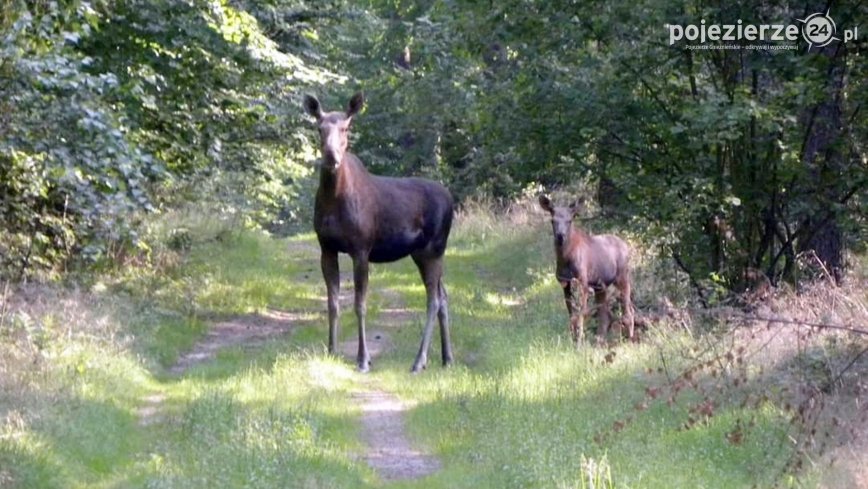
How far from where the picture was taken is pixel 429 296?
15.5 meters

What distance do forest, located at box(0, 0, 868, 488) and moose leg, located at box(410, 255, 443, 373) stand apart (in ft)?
1.02

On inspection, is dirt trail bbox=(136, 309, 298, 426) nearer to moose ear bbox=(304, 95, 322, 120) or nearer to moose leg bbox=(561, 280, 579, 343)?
moose ear bbox=(304, 95, 322, 120)

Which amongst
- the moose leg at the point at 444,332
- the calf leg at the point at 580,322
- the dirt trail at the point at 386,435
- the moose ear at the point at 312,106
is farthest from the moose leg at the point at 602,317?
the moose ear at the point at 312,106

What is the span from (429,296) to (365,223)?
4.47 feet

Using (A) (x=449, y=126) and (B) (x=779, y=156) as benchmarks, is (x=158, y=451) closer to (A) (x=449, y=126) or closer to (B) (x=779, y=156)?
(B) (x=779, y=156)

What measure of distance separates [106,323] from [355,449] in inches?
203

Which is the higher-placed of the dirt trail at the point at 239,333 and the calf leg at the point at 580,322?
the calf leg at the point at 580,322

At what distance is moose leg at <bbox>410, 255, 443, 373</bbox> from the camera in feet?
48.1

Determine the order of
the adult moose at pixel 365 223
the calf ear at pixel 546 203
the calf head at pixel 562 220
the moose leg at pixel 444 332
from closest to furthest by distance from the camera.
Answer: the adult moose at pixel 365 223, the moose leg at pixel 444 332, the calf head at pixel 562 220, the calf ear at pixel 546 203

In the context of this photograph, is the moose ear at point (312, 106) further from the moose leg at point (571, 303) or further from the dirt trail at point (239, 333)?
the moose leg at point (571, 303)

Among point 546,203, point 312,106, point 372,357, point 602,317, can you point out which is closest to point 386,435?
point 372,357

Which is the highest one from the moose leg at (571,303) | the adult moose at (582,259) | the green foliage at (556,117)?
the green foliage at (556,117)

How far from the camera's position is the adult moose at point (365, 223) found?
14328 millimetres

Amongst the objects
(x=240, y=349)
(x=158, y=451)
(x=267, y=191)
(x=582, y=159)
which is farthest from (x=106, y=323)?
(x=267, y=191)
